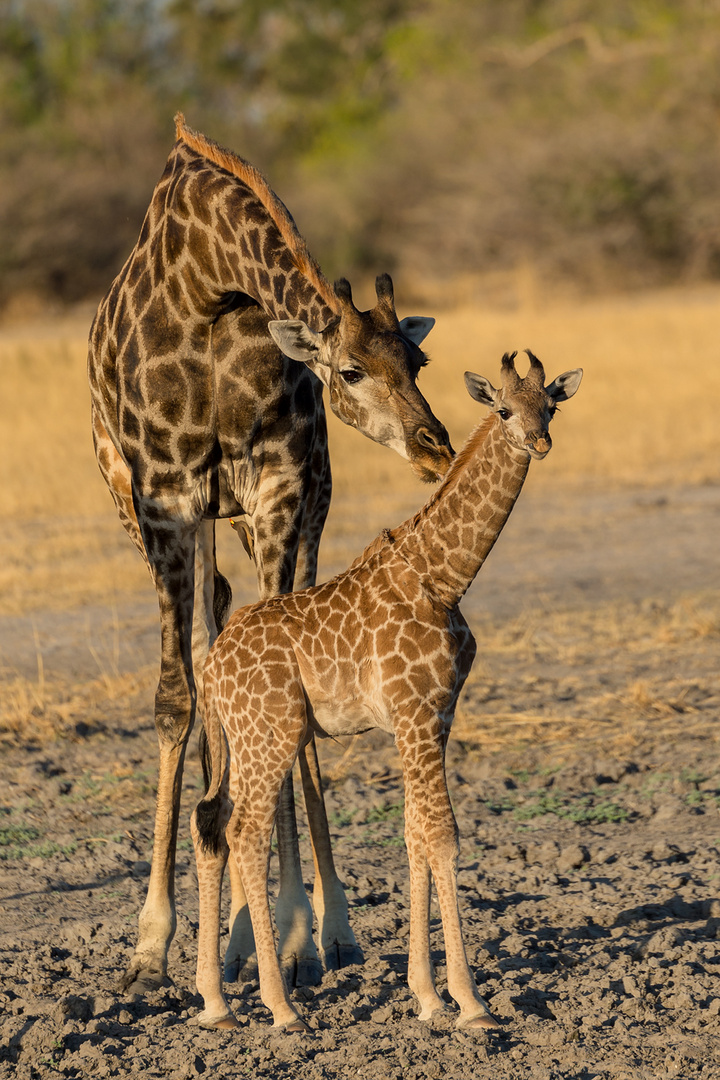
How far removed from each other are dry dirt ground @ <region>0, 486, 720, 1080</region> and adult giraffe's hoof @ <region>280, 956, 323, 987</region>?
8 cm

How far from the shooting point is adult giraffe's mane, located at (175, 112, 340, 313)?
4.53m

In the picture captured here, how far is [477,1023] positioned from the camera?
13.0 feet

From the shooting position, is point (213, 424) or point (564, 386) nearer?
point (564, 386)

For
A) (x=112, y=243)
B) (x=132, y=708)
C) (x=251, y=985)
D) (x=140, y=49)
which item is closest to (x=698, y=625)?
(x=132, y=708)

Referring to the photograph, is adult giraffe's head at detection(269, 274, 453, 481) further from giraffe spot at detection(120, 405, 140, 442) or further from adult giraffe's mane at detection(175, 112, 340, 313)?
giraffe spot at detection(120, 405, 140, 442)

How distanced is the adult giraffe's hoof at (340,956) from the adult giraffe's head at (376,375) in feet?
5.55

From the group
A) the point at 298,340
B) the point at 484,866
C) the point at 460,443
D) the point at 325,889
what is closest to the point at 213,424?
→ the point at 298,340

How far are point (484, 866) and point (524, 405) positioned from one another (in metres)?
2.31

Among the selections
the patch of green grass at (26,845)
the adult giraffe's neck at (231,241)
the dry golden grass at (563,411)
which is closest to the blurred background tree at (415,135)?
the dry golden grass at (563,411)

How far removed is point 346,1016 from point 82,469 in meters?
11.4

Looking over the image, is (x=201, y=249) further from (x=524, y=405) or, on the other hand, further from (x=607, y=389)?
(x=607, y=389)

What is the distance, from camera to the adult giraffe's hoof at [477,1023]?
13.0 feet

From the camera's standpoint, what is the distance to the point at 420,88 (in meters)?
36.7

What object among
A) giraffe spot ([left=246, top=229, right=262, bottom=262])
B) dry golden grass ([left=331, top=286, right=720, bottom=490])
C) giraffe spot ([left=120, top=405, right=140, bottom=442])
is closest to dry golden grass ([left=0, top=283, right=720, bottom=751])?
dry golden grass ([left=331, top=286, right=720, bottom=490])
